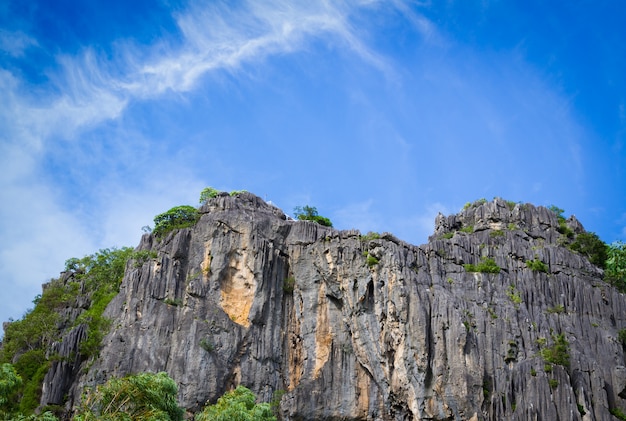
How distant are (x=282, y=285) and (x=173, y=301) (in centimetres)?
769

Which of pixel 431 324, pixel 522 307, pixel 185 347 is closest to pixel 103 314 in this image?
pixel 185 347

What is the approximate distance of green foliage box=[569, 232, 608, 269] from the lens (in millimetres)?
57469

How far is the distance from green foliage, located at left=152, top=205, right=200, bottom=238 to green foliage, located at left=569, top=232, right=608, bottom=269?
2769 cm

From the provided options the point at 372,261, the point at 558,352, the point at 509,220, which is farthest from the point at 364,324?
the point at 509,220

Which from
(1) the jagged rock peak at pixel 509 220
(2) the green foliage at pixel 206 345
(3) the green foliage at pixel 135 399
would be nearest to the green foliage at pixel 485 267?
(1) the jagged rock peak at pixel 509 220

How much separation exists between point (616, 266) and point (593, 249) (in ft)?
6.77

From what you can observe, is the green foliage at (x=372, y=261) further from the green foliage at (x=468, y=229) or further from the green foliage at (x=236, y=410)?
the green foliage at (x=236, y=410)

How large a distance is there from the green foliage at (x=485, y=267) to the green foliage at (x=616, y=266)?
8.04 metres

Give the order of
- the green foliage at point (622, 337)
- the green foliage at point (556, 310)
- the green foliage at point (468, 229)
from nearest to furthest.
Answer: the green foliage at point (622, 337)
the green foliage at point (556, 310)
the green foliage at point (468, 229)

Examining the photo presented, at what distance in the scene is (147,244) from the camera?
5978 centimetres

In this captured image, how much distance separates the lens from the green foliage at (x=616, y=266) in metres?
55.2

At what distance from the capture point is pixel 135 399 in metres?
37.3

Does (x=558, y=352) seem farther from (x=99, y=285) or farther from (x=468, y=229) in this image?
(x=99, y=285)

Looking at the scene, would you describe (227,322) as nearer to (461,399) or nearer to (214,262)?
(214,262)
